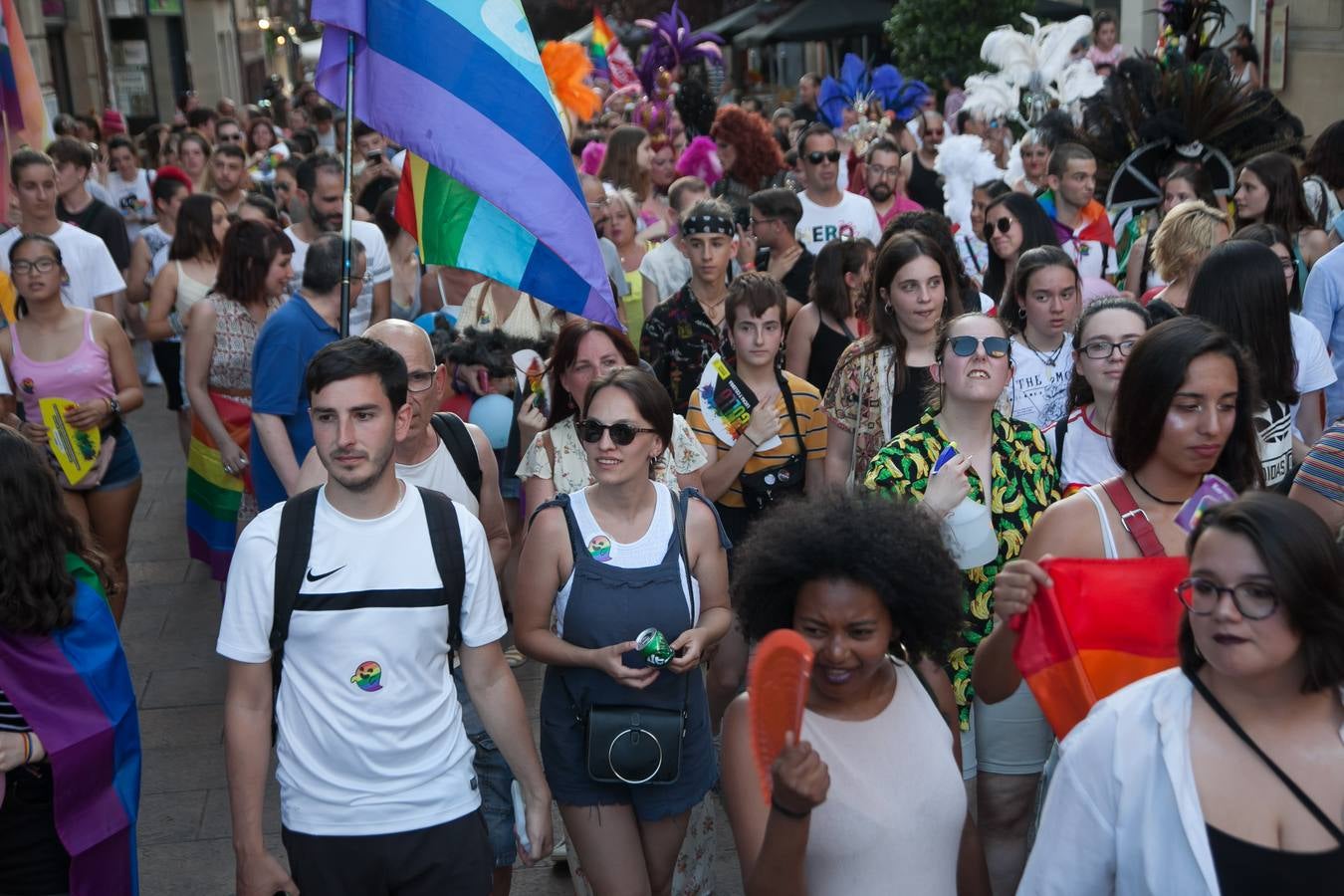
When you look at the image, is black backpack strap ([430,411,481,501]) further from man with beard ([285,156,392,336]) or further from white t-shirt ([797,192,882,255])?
white t-shirt ([797,192,882,255])

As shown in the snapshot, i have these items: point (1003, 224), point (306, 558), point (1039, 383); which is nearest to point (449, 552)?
point (306, 558)

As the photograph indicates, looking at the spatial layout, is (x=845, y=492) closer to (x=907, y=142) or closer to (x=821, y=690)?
(x=821, y=690)

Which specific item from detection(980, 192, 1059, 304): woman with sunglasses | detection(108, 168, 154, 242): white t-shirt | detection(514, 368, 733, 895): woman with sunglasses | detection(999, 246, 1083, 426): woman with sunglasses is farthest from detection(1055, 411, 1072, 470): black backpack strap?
detection(108, 168, 154, 242): white t-shirt

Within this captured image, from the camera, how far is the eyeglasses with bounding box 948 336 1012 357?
13.9 ft

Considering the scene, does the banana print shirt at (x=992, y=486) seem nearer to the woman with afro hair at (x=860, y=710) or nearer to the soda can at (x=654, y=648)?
the soda can at (x=654, y=648)

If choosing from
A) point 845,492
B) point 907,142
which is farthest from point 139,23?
point 845,492

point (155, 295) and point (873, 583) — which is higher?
point (155, 295)

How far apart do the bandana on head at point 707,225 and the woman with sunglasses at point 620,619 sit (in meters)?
3.03

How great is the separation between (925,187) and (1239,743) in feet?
34.6

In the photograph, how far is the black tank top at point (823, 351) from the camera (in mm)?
6602

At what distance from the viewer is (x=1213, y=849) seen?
2.37 m

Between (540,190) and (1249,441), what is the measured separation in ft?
8.57

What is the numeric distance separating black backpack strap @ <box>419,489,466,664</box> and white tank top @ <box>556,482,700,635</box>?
0.47 meters

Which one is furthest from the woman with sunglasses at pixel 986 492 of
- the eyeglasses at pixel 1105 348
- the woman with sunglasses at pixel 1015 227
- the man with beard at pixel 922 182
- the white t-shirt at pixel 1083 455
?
the man with beard at pixel 922 182
